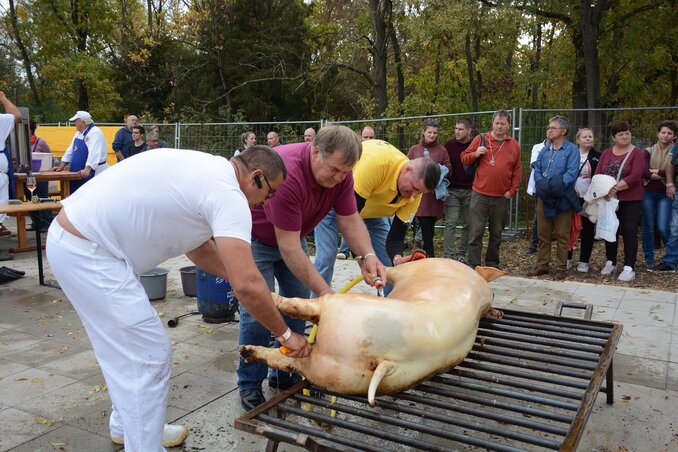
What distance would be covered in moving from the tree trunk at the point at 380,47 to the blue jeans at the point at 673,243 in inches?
423

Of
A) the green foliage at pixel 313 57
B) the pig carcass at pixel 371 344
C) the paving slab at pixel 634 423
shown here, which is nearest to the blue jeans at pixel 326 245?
the pig carcass at pixel 371 344

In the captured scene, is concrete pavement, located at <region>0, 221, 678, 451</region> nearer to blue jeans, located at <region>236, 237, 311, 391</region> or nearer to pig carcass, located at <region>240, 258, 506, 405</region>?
blue jeans, located at <region>236, 237, 311, 391</region>

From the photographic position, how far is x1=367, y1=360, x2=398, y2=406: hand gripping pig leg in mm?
2029

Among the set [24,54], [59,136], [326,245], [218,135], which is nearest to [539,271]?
[326,245]

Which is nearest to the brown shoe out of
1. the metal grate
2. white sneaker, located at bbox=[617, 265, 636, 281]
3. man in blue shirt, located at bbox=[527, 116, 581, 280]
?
man in blue shirt, located at bbox=[527, 116, 581, 280]

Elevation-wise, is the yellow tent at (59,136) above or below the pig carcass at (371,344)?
above

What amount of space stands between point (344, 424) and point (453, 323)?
2.35 feet

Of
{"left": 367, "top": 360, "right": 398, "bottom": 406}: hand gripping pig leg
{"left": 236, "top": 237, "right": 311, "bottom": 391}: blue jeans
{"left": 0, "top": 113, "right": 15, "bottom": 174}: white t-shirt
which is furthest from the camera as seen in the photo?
{"left": 0, "top": 113, "right": 15, "bottom": 174}: white t-shirt

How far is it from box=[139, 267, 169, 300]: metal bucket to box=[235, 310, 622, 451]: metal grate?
2880 millimetres

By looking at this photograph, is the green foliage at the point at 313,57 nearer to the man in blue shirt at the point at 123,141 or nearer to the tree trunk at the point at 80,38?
the tree trunk at the point at 80,38

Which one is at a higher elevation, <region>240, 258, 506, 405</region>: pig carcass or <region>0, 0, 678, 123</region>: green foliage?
<region>0, 0, 678, 123</region>: green foliage

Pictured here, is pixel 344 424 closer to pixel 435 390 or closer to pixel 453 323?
pixel 435 390

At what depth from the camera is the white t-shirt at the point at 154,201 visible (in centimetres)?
220

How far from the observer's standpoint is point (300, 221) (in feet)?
9.69
